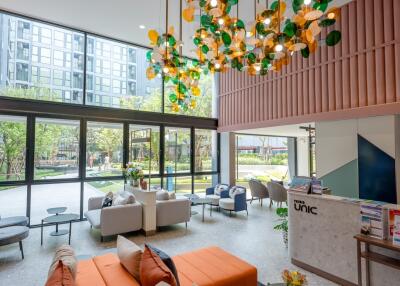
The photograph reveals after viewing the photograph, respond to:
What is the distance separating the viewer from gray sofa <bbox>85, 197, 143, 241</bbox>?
4500 millimetres

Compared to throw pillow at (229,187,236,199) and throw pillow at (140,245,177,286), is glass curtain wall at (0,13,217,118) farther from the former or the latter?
throw pillow at (140,245,177,286)

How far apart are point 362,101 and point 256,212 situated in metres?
3.85

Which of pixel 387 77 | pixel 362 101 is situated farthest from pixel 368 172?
pixel 387 77

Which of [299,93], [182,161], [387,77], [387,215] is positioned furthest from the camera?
[182,161]

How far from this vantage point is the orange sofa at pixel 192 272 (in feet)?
7.17

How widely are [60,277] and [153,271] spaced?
0.67 m

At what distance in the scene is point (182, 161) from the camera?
762 centimetres

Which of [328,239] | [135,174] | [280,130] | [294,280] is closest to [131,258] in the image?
[294,280]

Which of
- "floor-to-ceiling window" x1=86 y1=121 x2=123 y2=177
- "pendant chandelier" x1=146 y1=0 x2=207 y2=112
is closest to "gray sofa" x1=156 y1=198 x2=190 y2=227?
"floor-to-ceiling window" x1=86 y1=121 x2=123 y2=177

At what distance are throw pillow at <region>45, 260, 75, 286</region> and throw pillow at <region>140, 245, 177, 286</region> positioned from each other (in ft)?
1.71

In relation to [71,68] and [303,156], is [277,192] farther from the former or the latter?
[71,68]

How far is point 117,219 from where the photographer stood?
183 inches

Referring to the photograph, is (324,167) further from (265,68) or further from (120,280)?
(120,280)

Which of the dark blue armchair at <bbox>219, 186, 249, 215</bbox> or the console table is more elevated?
the console table
